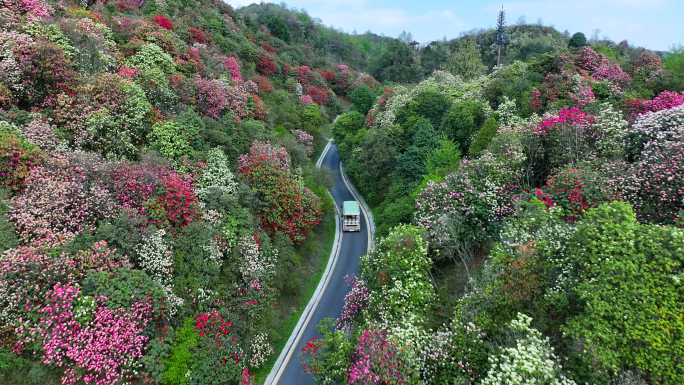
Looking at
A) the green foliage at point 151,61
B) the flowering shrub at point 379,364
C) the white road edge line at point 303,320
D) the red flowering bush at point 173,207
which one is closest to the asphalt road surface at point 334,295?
the white road edge line at point 303,320

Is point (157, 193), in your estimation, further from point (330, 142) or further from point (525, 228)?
point (330, 142)

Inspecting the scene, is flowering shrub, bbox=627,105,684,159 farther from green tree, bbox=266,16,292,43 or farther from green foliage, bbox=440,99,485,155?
green tree, bbox=266,16,292,43

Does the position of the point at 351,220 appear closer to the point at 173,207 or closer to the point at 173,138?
the point at 173,138

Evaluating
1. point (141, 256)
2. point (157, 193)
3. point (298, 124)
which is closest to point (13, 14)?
point (157, 193)

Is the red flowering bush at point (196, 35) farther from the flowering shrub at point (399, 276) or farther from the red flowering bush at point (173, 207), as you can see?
the flowering shrub at point (399, 276)

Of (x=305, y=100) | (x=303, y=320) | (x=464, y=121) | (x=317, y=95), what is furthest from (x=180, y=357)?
(x=317, y=95)
